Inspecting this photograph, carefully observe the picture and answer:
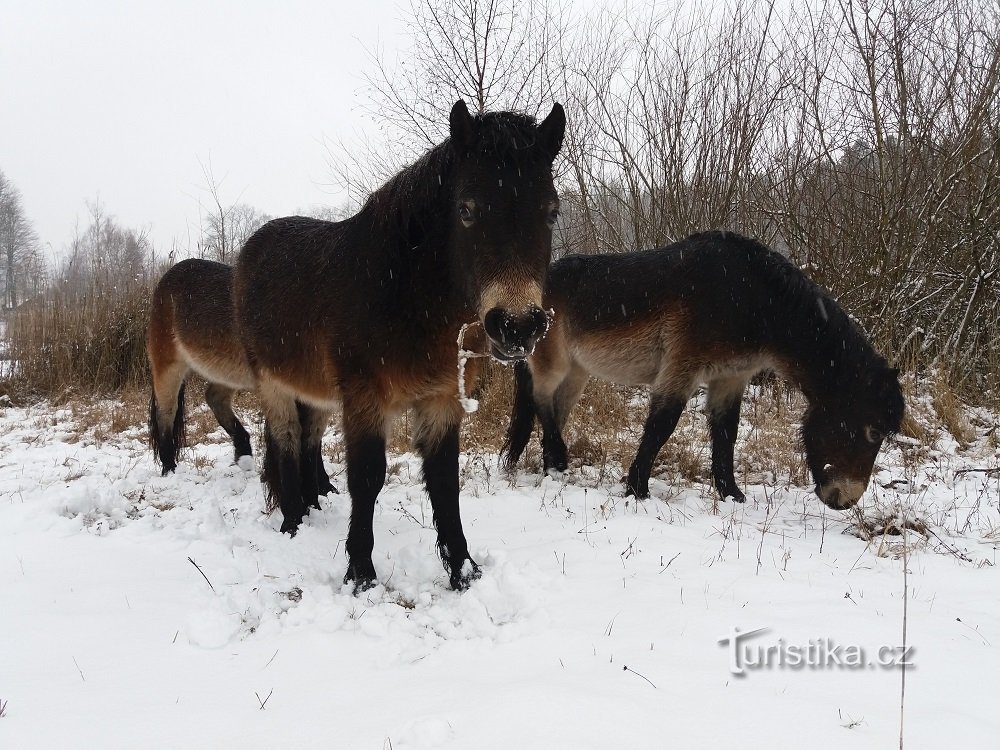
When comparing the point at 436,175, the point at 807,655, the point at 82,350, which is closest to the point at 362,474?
the point at 436,175

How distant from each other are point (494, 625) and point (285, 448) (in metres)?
2.03

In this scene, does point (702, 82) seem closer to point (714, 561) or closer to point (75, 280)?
point (714, 561)

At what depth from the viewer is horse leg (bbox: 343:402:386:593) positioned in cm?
269

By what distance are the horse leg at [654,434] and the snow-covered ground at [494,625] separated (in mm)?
418

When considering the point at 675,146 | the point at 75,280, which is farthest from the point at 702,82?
the point at 75,280

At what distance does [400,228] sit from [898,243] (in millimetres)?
7177

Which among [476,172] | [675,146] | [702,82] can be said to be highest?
[702,82]

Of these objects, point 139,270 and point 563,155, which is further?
point 139,270

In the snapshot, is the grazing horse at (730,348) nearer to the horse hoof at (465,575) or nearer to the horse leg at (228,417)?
the horse hoof at (465,575)

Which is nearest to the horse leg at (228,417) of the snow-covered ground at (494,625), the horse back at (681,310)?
the snow-covered ground at (494,625)

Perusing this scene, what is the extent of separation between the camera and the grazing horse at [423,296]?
2164 mm

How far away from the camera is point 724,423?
4691 millimetres

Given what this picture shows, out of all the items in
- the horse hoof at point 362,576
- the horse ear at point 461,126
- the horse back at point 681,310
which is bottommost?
the horse hoof at point 362,576

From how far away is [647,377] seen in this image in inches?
198
